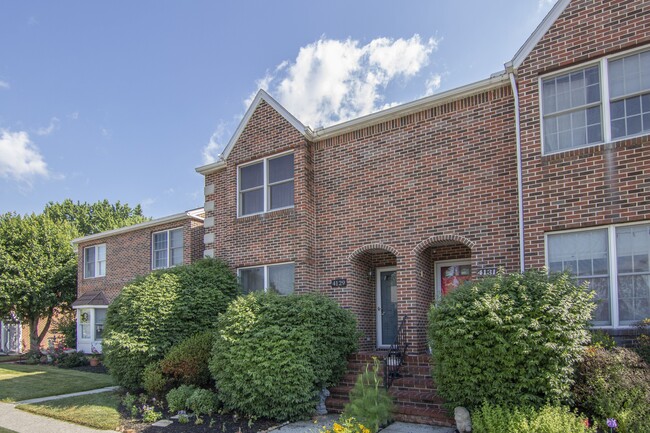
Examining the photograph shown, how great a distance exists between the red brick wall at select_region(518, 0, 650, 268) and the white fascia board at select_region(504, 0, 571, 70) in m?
0.09

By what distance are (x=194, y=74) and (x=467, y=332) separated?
439 inches

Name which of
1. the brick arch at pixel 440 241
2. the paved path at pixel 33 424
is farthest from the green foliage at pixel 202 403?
the brick arch at pixel 440 241

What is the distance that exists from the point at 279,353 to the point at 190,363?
2763mm

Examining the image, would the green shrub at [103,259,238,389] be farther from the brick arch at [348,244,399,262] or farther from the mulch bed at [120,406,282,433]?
the brick arch at [348,244,399,262]

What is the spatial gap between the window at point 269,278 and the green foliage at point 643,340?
766cm

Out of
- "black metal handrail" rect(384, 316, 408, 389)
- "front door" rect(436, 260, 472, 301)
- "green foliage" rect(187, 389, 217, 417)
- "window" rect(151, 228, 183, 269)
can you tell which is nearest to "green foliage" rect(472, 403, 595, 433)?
"black metal handrail" rect(384, 316, 408, 389)

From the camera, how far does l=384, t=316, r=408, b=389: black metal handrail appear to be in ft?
30.0

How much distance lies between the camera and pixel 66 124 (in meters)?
20.5

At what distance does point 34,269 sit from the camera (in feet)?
77.3

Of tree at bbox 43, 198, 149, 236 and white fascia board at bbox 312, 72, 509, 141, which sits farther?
tree at bbox 43, 198, 149, 236

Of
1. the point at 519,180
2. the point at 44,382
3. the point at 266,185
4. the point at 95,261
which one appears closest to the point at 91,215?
the point at 95,261

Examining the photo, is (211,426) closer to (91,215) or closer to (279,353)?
(279,353)

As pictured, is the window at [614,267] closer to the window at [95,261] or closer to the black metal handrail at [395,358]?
the black metal handrail at [395,358]

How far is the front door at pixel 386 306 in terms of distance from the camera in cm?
1209
